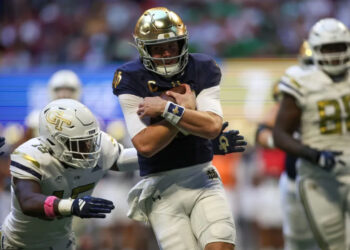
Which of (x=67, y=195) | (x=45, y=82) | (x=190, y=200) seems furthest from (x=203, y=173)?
(x=45, y=82)

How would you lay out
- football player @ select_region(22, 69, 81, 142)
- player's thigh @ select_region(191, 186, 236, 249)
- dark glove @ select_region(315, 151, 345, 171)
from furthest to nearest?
1. football player @ select_region(22, 69, 81, 142)
2. dark glove @ select_region(315, 151, 345, 171)
3. player's thigh @ select_region(191, 186, 236, 249)

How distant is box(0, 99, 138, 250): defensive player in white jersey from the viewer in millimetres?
4133

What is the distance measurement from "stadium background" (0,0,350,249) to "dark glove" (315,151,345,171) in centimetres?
331

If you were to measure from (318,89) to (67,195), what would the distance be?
180 cm

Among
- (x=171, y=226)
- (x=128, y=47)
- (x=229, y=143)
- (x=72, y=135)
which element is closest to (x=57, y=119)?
(x=72, y=135)

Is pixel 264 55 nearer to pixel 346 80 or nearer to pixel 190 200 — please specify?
pixel 346 80

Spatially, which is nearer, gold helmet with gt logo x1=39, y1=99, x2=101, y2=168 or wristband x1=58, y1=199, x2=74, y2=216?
wristband x1=58, y1=199, x2=74, y2=216

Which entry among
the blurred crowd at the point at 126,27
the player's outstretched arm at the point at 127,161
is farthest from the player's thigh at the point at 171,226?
the blurred crowd at the point at 126,27

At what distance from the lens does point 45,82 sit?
9219 mm

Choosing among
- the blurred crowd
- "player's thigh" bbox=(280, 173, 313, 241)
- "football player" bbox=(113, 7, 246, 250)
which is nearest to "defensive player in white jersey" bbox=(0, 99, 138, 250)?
"football player" bbox=(113, 7, 246, 250)

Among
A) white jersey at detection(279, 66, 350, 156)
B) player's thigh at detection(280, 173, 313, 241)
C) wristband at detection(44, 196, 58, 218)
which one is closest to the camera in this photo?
wristband at detection(44, 196, 58, 218)

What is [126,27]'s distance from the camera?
1071cm

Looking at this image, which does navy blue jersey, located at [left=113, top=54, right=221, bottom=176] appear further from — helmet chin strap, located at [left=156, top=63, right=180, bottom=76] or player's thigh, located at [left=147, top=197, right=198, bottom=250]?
player's thigh, located at [left=147, top=197, right=198, bottom=250]

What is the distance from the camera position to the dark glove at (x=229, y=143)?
15.1 ft
